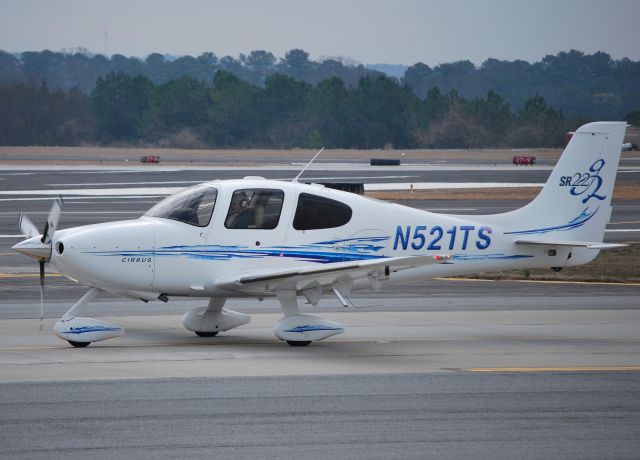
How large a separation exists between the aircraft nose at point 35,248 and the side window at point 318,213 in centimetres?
344

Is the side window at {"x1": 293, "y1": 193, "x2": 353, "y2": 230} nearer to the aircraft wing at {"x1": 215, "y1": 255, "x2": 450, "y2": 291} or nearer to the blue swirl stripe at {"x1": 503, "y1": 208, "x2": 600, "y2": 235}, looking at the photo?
the aircraft wing at {"x1": 215, "y1": 255, "x2": 450, "y2": 291}

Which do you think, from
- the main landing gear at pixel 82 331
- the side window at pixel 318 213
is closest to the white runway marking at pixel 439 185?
the side window at pixel 318 213

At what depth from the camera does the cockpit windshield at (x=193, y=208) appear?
16.0 m

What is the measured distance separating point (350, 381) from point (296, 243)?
11.0 ft

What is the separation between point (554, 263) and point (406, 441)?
7.70 m

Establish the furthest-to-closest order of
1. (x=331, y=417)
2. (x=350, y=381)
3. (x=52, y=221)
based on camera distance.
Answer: (x=52, y=221) < (x=350, y=381) < (x=331, y=417)

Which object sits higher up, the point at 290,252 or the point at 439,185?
the point at 290,252

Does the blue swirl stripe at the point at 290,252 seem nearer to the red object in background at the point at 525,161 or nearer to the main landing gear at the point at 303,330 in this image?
the main landing gear at the point at 303,330

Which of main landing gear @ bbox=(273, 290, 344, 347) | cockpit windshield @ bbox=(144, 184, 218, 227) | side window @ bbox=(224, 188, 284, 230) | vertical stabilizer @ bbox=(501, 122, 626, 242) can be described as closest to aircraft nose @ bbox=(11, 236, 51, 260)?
cockpit windshield @ bbox=(144, 184, 218, 227)

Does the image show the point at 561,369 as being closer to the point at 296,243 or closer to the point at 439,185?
the point at 296,243

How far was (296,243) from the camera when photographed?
16.2 meters

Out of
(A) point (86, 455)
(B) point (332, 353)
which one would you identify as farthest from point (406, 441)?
(B) point (332, 353)

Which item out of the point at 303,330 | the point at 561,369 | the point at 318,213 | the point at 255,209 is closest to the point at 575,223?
the point at 561,369

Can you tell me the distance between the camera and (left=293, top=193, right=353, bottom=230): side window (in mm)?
16328
